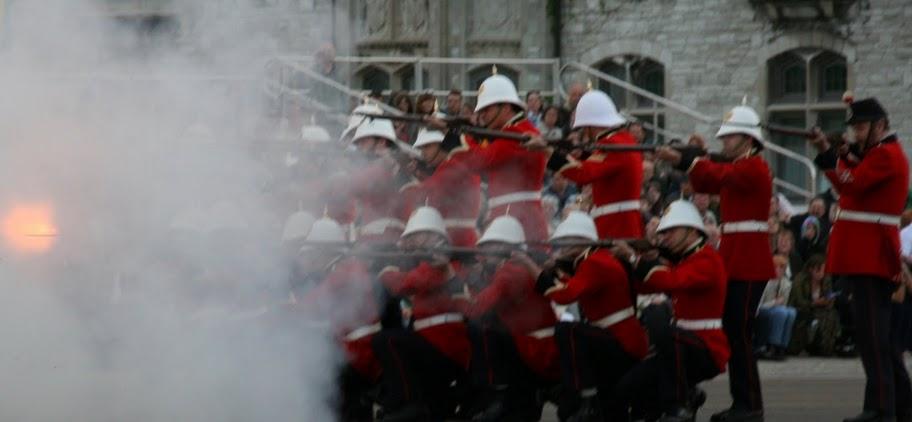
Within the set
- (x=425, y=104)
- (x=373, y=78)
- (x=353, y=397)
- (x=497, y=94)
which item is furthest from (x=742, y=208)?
(x=373, y=78)

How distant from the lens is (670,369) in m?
12.2

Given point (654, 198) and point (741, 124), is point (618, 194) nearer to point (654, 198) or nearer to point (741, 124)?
point (741, 124)

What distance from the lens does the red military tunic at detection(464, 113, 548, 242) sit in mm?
12930

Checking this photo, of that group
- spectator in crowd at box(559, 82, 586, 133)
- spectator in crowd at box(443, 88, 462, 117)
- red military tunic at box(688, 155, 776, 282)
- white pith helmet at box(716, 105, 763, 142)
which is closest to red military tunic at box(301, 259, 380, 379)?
red military tunic at box(688, 155, 776, 282)

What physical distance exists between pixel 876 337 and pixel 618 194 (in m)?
1.79

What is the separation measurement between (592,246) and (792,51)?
38.1 feet

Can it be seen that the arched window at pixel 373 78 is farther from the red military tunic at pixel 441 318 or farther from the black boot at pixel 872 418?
the black boot at pixel 872 418

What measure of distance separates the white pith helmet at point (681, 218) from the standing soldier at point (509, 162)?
92 centimetres

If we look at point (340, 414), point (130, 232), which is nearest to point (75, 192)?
point (130, 232)

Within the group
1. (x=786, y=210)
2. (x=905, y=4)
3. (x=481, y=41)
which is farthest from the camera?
(x=481, y=41)

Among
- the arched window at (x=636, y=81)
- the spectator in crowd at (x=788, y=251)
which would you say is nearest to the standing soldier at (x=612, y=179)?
the spectator in crowd at (x=788, y=251)

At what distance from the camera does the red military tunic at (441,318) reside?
505 inches

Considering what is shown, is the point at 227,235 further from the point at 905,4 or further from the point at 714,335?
the point at 905,4

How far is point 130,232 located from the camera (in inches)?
470
